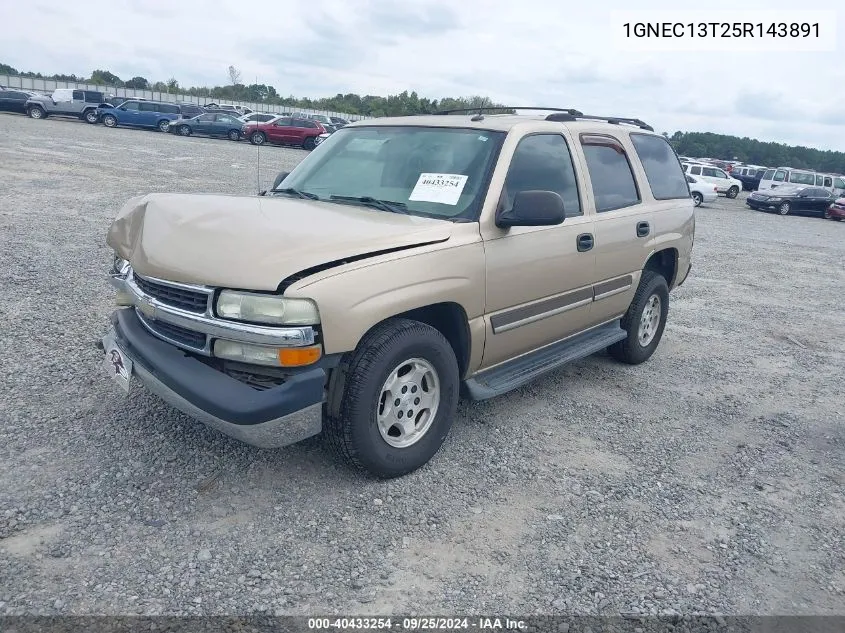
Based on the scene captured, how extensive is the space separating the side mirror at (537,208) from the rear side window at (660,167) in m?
2.12

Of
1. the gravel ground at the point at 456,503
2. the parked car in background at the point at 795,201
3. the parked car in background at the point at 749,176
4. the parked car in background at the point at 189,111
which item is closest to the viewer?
the gravel ground at the point at 456,503

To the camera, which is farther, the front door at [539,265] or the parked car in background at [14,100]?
the parked car in background at [14,100]

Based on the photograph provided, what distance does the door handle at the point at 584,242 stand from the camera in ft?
14.5

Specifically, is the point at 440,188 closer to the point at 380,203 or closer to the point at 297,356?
the point at 380,203

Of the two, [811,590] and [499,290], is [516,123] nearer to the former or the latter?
[499,290]

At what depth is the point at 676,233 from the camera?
5.69 meters

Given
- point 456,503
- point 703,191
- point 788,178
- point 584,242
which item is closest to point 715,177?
point 788,178

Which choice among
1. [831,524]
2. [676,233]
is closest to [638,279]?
[676,233]

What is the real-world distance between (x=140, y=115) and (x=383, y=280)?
3436 centimetres

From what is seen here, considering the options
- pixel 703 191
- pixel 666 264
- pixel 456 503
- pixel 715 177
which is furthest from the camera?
pixel 715 177

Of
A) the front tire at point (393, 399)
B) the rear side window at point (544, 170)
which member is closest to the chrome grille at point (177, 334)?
the front tire at point (393, 399)

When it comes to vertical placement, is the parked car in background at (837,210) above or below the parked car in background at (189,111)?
below

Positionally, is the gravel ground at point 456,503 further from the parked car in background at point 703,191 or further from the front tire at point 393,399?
the parked car in background at point 703,191

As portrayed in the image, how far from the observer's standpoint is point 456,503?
3.40 m
